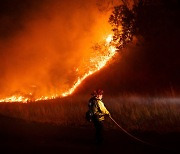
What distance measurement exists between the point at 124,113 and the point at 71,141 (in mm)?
6308

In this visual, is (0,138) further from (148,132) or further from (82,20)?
(82,20)

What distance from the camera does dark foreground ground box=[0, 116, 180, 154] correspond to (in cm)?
1023

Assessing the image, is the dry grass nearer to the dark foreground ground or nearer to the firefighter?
the dark foreground ground

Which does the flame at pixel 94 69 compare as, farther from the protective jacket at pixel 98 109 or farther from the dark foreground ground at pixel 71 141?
the protective jacket at pixel 98 109

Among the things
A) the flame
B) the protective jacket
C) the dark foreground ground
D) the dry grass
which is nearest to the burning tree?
the flame

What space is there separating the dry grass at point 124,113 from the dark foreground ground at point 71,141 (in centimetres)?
142

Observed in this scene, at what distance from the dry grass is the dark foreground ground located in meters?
1.42

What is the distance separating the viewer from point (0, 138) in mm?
12617

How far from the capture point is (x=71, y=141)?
11836 mm

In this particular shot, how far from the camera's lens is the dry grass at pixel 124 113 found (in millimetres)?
14648

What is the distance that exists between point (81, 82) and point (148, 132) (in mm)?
15132

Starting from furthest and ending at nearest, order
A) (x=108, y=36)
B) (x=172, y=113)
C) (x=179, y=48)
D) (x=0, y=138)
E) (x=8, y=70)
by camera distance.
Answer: (x=8, y=70) < (x=108, y=36) < (x=179, y=48) < (x=172, y=113) < (x=0, y=138)

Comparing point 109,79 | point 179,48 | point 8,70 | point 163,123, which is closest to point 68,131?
point 163,123

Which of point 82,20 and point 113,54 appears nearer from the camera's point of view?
point 113,54
